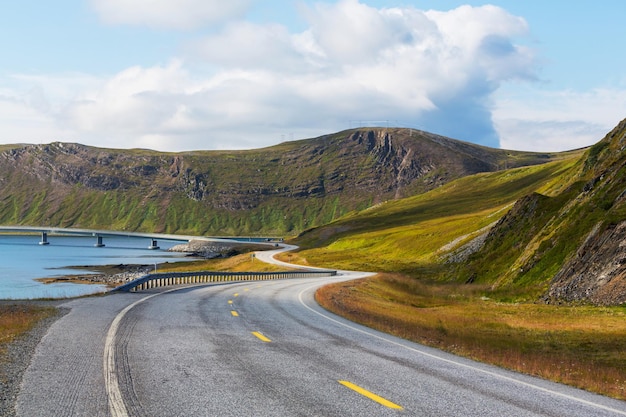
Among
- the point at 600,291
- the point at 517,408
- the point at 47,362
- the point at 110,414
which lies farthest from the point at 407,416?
the point at 600,291

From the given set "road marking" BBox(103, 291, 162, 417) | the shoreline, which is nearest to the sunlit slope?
the shoreline

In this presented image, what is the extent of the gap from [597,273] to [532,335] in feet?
46.7

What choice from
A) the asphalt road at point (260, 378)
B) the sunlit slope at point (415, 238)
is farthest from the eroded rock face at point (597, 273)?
the sunlit slope at point (415, 238)

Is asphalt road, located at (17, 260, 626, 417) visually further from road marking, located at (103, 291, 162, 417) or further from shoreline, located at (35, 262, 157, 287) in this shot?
shoreline, located at (35, 262, 157, 287)

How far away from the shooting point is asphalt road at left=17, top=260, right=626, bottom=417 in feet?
30.2

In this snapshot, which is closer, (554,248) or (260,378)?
(260,378)

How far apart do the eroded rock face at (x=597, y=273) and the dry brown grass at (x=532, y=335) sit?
1.82 meters

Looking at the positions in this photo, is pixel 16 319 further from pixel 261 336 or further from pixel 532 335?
pixel 532 335

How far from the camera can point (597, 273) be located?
121ft

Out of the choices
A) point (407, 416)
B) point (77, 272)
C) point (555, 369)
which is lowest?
point (77, 272)

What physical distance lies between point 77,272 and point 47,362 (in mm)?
106404

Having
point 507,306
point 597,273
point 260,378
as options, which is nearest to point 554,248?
point 597,273

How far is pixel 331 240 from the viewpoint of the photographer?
183250 mm

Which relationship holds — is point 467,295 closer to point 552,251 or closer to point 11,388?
point 552,251
